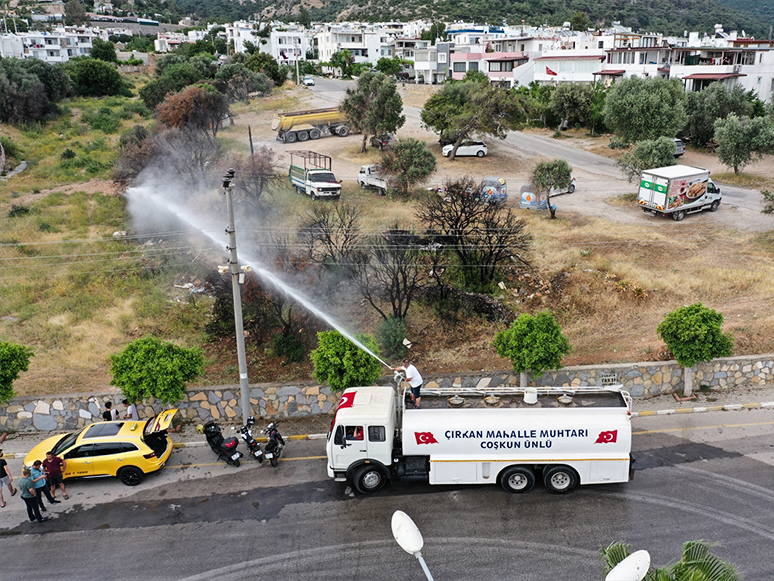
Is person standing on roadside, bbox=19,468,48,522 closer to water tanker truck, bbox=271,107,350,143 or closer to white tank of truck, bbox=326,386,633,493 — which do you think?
white tank of truck, bbox=326,386,633,493

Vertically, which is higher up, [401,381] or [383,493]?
[401,381]

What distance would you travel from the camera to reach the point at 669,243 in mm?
30969

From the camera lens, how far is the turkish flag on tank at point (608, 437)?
1413 cm

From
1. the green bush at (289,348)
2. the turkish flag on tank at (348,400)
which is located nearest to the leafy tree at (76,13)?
the green bush at (289,348)

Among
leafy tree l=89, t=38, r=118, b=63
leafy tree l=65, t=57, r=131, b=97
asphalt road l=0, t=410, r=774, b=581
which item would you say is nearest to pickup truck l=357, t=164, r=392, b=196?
asphalt road l=0, t=410, r=774, b=581

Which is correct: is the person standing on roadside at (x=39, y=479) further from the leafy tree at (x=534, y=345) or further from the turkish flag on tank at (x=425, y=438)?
the leafy tree at (x=534, y=345)

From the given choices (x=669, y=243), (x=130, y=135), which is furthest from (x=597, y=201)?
(x=130, y=135)

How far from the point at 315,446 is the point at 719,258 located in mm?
20971

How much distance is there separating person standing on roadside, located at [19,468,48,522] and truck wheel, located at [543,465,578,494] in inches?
443

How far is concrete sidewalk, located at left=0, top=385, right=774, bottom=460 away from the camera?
58.6 feet

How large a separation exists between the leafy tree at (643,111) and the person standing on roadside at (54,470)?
45572 mm

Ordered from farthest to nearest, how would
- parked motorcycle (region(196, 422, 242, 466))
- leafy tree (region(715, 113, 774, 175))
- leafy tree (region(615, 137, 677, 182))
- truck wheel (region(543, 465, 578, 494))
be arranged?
leafy tree (region(715, 113, 774, 175)) → leafy tree (region(615, 137, 677, 182)) → parked motorcycle (region(196, 422, 242, 466)) → truck wheel (region(543, 465, 578, 494))

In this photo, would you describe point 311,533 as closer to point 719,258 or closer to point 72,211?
point 719,258

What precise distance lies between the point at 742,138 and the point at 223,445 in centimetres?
3946
